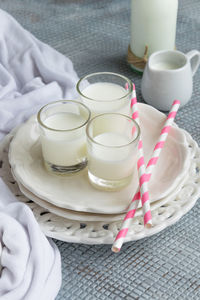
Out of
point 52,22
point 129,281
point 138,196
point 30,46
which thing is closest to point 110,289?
point 129,281

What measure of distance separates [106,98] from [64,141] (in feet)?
0.54

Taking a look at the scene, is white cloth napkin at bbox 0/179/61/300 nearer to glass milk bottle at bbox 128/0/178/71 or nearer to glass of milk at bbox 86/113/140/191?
glass of milk at bbox 86/113/140/191

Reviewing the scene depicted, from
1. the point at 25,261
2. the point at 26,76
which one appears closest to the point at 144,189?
the point at 25,261

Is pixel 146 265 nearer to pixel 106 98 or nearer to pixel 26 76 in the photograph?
pixel 106 98

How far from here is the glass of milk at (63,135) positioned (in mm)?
897

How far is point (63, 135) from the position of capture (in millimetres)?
898

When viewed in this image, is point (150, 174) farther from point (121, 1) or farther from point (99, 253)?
point (121, 1)

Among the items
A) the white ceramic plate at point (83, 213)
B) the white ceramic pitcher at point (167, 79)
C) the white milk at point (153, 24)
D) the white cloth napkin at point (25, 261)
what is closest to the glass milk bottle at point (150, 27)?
the white milk at point (153, 24)

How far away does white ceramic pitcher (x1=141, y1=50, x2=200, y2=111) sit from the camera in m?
1.16

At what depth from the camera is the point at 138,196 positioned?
85cm

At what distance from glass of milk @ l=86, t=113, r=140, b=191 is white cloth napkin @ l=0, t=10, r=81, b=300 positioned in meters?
0.15

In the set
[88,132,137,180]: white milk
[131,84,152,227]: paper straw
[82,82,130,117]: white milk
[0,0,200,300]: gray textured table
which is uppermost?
[82,82,130,117]: white milk

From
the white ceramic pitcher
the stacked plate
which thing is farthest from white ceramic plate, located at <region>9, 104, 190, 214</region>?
the white ceramic pitcher

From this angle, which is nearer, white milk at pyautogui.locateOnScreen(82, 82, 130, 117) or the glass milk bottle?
white milk at pyautogui.locateOnScreen(82, 82, 130, 117)
